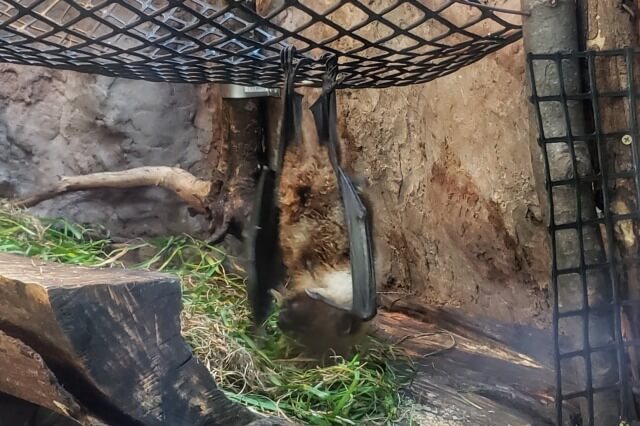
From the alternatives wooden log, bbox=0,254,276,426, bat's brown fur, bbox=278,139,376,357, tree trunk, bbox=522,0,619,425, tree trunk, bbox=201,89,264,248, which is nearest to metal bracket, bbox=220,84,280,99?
tree trunk, bbox=201,89,264,248

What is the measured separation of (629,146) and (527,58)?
0.63ft

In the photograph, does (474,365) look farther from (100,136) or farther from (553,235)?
(100,136)

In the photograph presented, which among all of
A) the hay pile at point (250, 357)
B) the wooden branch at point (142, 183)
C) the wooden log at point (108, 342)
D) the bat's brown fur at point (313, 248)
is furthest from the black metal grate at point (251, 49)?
the wooden branch at point (142, 183)

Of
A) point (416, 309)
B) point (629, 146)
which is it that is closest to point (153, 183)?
point (416, 309)

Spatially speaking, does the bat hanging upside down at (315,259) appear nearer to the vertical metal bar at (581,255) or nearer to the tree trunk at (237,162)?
the vertical metal bar at (581,255)

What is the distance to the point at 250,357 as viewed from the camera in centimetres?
136

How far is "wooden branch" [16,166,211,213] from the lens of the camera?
2.15m

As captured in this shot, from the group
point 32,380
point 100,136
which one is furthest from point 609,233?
point 100,136

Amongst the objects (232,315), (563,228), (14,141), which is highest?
(14,141)

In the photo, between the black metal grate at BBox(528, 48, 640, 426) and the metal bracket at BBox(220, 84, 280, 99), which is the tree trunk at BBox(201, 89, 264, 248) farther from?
the black metal grate at BBox(528, 48, 640, 426)

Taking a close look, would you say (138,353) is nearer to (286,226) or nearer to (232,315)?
(286,226)

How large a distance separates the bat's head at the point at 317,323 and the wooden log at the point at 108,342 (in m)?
0.48

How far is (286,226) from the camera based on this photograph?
131 cm

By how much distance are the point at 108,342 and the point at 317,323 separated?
633 mm
